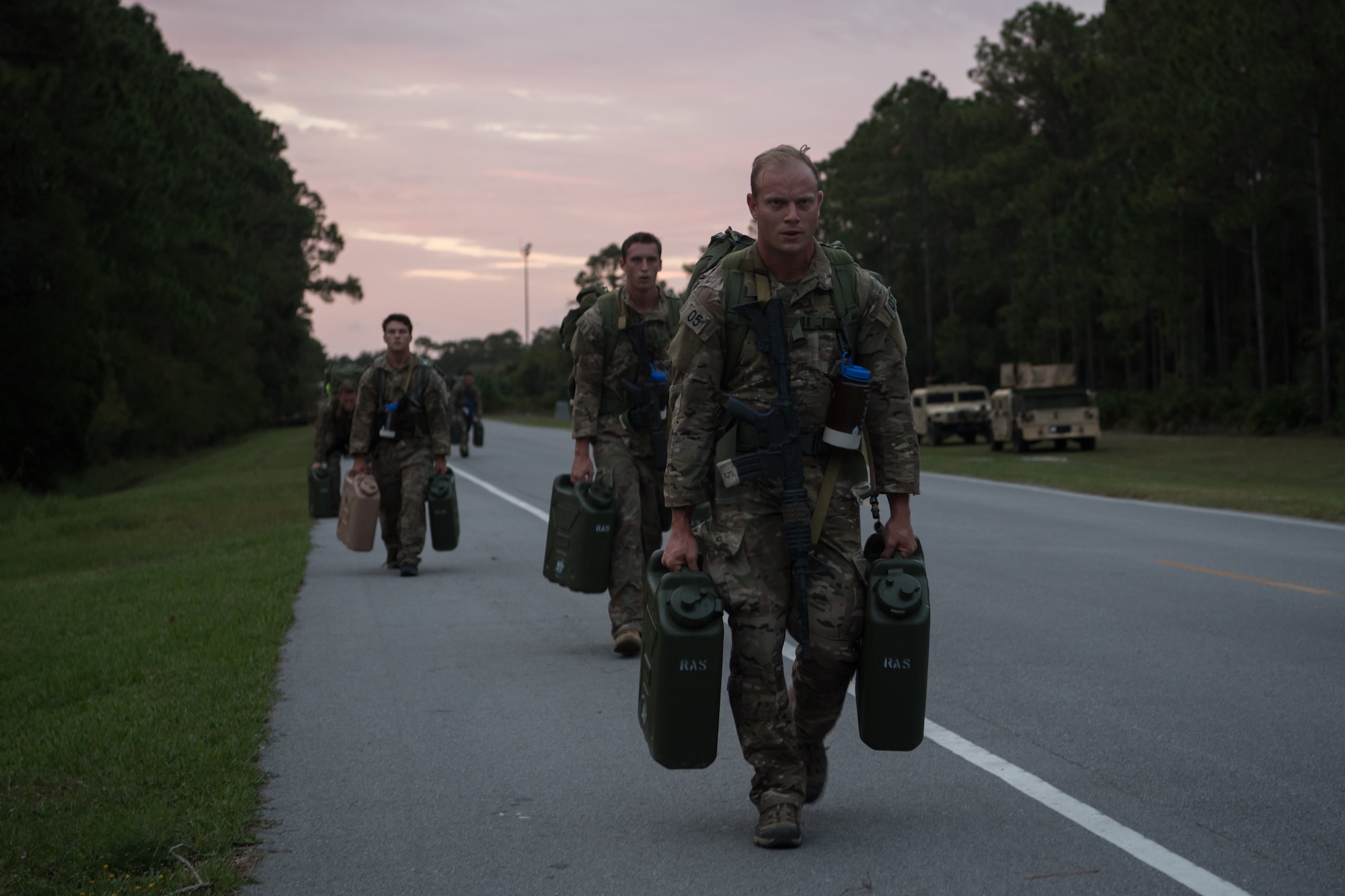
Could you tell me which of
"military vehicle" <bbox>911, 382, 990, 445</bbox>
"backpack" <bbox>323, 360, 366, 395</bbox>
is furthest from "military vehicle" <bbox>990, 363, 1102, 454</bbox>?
"backpack" <bbox>323, 360, 366, 395</bbox>

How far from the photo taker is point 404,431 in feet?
40.0

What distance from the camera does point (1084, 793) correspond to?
5398 millimetres

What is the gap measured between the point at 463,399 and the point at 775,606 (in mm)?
30857

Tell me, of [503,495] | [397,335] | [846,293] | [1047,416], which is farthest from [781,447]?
[1047,416]

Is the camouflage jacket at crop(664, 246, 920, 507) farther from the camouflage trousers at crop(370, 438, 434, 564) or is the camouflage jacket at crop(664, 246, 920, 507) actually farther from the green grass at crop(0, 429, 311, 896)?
the camouflage trousers at crop(370, 438, 434, 564)

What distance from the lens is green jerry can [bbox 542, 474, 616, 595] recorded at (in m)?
8.17

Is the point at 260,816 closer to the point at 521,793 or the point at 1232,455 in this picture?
the point at 521,793

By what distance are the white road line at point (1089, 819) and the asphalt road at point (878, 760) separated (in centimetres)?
2

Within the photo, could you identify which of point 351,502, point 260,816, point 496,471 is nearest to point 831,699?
point 260,816

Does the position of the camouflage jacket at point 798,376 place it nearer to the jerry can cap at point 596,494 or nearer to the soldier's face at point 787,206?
the soldier's face at point 787,206

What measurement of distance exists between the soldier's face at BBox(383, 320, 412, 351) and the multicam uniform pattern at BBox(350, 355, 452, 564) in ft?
0.79

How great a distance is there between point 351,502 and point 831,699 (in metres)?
7.70

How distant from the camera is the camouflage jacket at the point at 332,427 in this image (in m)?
13.4

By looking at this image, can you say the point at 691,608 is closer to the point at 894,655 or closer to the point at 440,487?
the point at 894,655
